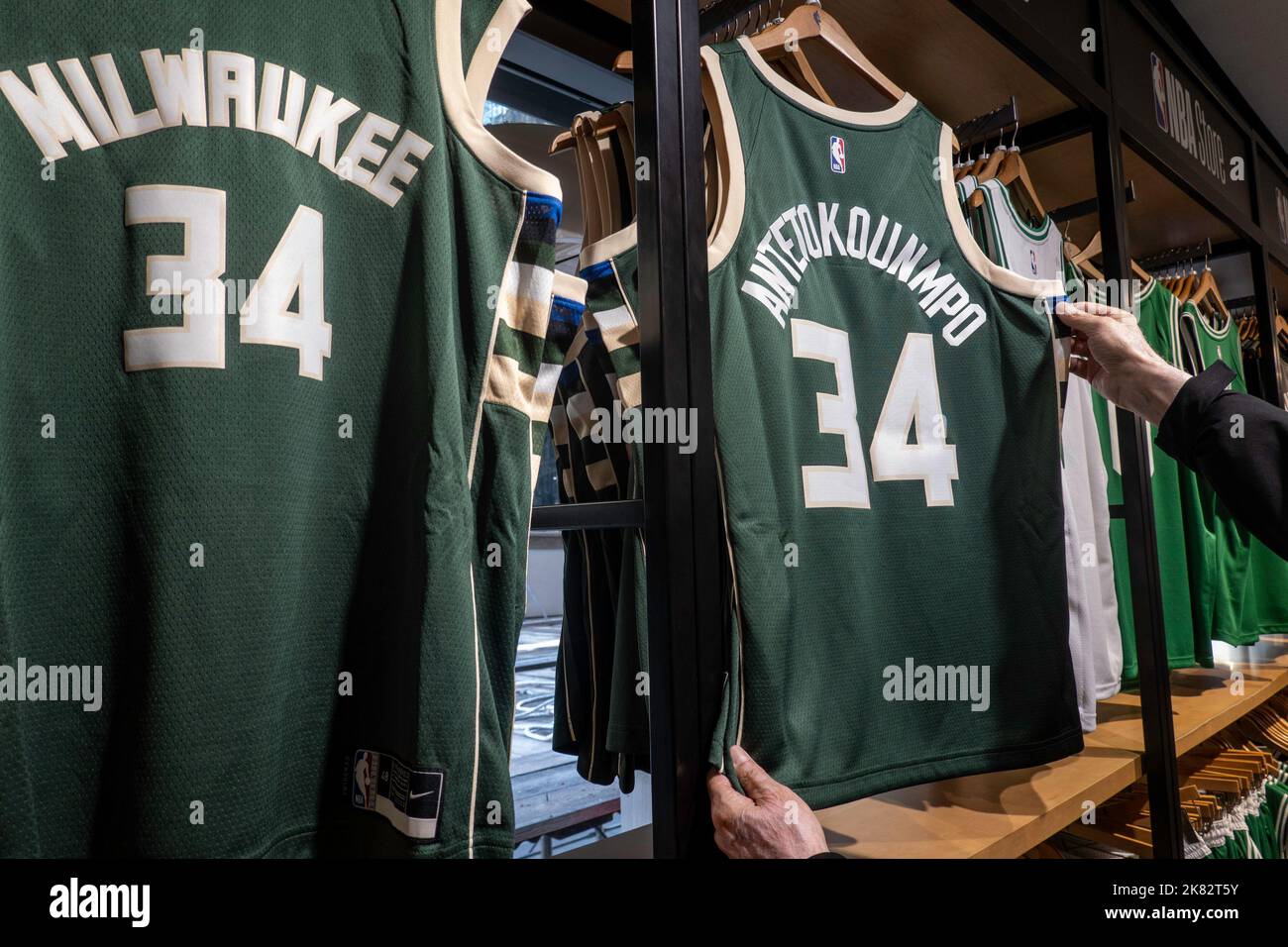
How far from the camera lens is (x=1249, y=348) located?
114 inches

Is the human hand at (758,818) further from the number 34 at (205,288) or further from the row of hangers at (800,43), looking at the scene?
the row of hangers at (800,43)

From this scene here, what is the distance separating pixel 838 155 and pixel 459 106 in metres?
0.54

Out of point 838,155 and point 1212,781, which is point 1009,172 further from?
point 1212,781

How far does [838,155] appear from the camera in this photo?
1.03 meters

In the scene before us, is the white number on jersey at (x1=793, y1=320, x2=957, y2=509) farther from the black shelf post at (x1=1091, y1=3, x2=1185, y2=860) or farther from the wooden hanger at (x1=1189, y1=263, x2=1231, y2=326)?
the wooden hanger at (x1=1189, y1=263, x2=1231, y2=326)

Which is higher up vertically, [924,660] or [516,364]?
[516,364]

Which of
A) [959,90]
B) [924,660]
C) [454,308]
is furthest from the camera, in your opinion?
[959,90]

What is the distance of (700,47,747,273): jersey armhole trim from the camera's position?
2.91 ft

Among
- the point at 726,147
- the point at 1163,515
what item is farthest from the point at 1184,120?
the point at 726,147

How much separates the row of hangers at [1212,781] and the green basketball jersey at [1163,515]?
327mm

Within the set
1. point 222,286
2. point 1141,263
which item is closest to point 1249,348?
point 1141,263

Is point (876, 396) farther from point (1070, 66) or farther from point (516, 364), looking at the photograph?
point (1070, 66)

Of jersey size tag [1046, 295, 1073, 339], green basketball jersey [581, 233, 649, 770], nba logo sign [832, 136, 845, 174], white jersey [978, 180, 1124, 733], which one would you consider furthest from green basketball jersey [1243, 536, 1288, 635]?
green basketball jersey [581, 233, 649, 770]

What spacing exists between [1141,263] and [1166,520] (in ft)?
3.80
